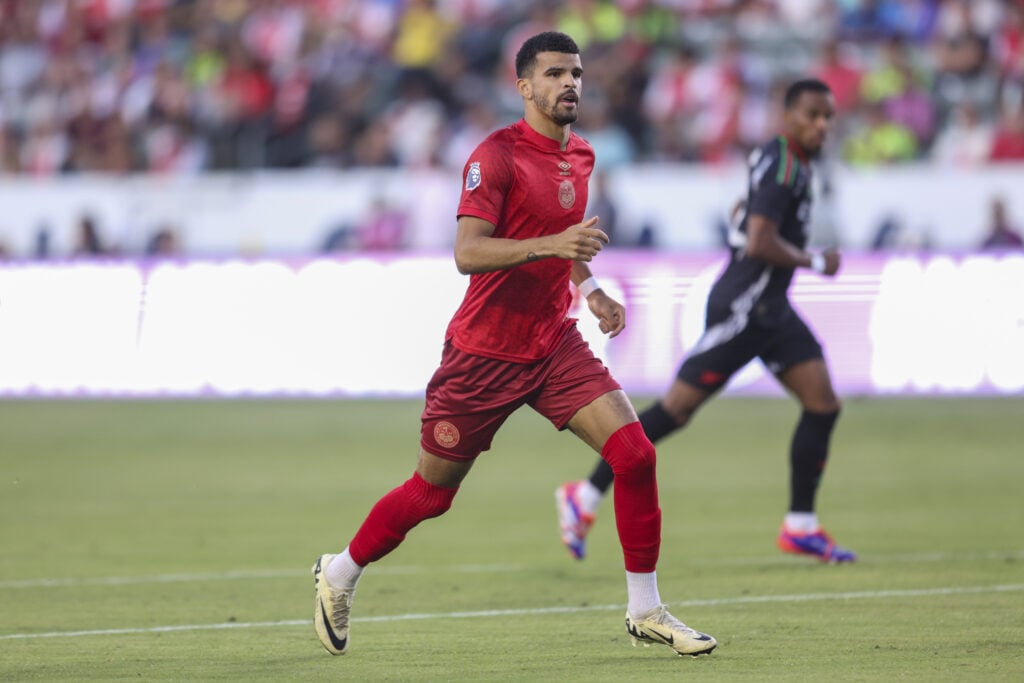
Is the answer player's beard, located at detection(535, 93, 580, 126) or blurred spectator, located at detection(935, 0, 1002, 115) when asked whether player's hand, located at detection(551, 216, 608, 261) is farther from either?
blurred spectator, located at detection(935, 0, 1002, 115)

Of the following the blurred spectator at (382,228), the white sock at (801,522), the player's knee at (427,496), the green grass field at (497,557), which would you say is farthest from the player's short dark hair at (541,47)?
the blurred spectator at (382,228)

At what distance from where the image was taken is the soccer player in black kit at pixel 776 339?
374 inches

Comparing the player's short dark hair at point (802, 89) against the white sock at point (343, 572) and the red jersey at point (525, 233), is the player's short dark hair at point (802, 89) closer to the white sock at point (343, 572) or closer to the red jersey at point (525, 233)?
the red jersey at point (525, 233)

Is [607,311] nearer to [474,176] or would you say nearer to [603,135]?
[474,176]

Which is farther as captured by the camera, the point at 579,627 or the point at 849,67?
the point at 849,67

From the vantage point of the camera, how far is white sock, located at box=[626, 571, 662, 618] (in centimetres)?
667

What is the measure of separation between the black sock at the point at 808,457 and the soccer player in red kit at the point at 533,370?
299 cm

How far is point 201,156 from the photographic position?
2283 centimetres

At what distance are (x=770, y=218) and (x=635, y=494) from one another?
3137mm

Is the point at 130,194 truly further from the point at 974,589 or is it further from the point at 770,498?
the point at 974,589

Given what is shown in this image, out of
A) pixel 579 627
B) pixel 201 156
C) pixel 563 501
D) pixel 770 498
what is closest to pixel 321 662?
pixel 579 627

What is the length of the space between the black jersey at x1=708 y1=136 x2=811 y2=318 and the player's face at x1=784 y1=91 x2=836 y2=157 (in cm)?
9

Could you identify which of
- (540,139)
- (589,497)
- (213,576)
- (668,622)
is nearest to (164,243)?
Result: (213,576)

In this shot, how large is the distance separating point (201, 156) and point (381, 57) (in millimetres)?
2998
